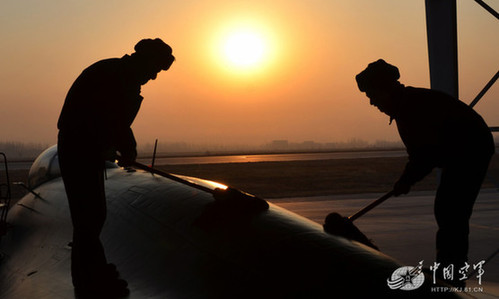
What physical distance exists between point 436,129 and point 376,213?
1097cm

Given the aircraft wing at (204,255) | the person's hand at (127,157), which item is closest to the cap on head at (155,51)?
the person's hand at (127,157)

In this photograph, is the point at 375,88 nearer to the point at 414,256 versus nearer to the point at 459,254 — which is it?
the point at 459,254

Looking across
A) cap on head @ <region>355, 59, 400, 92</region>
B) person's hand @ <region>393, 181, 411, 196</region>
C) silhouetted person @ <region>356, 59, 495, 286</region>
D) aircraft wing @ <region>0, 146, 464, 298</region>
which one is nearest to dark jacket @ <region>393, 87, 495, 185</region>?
silhouetted person @ <region>356, 59, 495, 286</region>

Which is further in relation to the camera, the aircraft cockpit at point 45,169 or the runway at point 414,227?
the runway at point 414,227

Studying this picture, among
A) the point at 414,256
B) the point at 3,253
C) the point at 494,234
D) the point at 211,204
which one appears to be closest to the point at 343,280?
the point at 211,204

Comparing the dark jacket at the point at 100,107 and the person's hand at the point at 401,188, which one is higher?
the dark jacket at the point at 100,107

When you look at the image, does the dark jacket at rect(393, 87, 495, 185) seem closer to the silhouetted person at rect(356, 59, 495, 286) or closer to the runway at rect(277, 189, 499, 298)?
the silhouetted person at rect(356, 59, 495, 286)

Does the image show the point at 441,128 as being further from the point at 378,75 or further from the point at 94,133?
the point at 94,133

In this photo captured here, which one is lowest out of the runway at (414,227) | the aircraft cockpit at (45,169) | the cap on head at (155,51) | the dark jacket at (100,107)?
the runway at (414,227)

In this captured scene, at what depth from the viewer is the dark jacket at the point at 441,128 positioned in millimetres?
4695

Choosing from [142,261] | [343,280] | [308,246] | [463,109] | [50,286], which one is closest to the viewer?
[343,280]

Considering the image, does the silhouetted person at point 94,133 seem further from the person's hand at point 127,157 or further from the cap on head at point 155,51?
the person's hand at point 127,157

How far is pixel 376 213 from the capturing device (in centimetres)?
1532

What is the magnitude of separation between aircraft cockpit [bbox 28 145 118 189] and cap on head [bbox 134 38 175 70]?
184 inches
